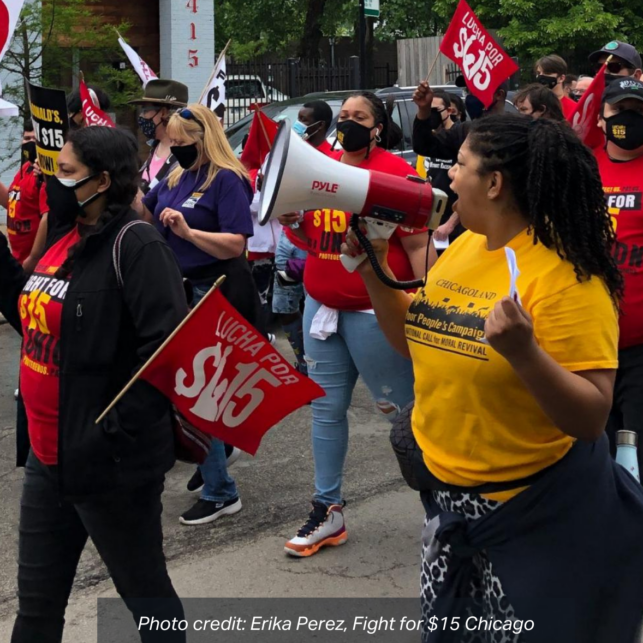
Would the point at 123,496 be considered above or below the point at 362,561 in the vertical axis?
above

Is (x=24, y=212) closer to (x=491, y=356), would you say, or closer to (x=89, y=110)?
(x=89, y=110)

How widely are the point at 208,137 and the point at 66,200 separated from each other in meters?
1.80

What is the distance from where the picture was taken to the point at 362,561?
438cm

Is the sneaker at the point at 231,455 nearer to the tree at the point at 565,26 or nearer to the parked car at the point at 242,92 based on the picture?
the parked car at the point at 242,92

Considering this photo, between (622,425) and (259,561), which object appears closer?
(622,425)

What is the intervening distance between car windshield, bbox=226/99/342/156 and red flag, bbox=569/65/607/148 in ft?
15.4

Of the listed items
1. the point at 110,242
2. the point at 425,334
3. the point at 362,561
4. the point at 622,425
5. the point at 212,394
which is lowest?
the point at 362,561

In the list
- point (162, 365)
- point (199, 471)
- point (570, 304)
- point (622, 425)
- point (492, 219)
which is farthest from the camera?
point (199, 471)

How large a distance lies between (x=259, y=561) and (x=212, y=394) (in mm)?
1597

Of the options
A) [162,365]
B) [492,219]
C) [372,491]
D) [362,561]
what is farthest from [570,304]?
[372,491]

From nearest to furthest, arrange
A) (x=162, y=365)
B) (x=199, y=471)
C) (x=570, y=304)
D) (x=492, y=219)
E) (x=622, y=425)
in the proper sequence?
(x=570, y=304)
(x=492, y=219)
(x=162, y=365)
(x=622, y=425)
(x=199, y=471)

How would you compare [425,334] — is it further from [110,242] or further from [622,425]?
[622,425]

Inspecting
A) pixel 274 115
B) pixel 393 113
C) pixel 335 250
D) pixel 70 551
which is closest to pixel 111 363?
pixel 70 551

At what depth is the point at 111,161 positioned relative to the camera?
10.1 ft
